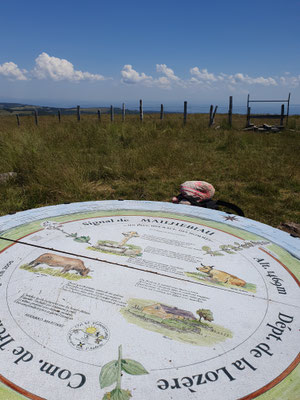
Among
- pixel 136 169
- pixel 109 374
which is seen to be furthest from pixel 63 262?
pixel 136 169

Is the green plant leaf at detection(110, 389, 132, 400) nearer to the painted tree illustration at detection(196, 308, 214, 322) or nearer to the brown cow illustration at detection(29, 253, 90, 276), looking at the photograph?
the painted tree illustration at detection(196, 308, 214, 322)

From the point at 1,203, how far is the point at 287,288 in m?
4.12

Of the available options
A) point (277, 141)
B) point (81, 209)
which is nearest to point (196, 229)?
point (81, 209)

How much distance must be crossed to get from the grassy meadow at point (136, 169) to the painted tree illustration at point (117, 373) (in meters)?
3.39

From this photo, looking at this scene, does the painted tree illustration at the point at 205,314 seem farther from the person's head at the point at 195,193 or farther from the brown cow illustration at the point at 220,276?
the person's head at the point at 195,193

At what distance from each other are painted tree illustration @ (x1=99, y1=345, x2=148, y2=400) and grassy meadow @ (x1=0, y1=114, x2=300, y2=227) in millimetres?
3388

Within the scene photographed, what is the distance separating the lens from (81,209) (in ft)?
9.48

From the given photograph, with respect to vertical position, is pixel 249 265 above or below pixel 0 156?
below

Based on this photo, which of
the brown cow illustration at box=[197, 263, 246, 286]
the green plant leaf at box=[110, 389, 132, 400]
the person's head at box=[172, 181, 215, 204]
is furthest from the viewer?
the person's head at box=[172, 181, 215, 204]

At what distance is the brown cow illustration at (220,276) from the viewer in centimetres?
180

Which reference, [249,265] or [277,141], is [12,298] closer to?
[249,265]

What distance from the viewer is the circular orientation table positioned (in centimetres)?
115

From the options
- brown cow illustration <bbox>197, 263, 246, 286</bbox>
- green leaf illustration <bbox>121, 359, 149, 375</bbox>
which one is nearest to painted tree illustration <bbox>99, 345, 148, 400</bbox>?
green leaf illustration <bbox>121, 359, 149, 375</bbox>

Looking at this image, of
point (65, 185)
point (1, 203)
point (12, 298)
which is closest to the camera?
point (12, 298)
